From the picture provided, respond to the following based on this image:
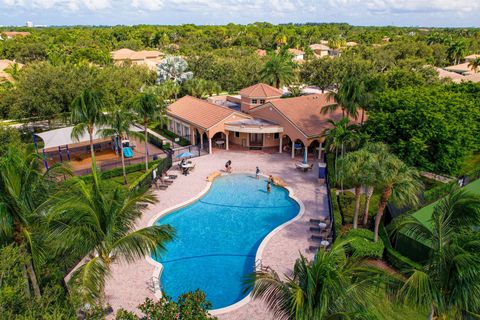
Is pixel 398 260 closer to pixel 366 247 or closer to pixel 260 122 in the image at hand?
pixel 366 247

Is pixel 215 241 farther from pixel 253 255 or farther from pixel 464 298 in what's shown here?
pixel 464 298

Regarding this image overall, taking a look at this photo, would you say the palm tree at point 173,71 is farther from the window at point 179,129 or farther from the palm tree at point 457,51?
the palm tree at point 457,51

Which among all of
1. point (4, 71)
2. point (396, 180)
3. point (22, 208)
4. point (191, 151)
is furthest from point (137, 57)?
point (22, 208)

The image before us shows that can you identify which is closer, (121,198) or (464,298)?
(464,298)

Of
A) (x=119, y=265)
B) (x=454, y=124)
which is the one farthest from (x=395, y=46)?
(x=119, y=265)

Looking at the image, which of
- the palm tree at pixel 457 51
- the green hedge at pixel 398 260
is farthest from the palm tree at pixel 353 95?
the palm tree at pixel 457 51

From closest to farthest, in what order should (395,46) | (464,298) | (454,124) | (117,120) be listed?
1. (464,298)
2. (454,124)
3. (117,120)
4. (395,46)
